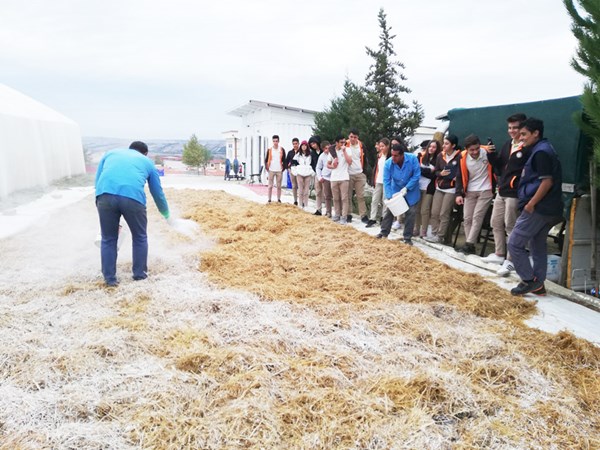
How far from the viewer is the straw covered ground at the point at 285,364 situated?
6.49 ft

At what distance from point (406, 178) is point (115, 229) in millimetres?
3666

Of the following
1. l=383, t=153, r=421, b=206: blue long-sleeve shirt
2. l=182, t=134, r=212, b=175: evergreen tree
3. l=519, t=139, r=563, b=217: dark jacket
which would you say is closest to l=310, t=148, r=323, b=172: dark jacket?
l=383, t=153, r=421, b=206: blue long-sleeve shirt

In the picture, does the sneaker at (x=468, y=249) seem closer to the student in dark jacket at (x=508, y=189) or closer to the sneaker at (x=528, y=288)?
the student in dark jacket at (x=508, y=189)

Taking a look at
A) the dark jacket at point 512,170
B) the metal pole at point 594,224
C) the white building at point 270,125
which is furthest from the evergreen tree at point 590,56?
the white building at point 270,125

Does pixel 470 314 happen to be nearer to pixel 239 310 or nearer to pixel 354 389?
pixel 354 389

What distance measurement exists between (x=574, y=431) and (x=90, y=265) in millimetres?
4288

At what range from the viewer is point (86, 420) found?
6.73ft

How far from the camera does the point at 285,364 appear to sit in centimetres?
247

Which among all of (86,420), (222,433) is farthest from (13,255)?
(222,433)

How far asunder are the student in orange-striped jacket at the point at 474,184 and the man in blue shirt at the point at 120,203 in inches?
142

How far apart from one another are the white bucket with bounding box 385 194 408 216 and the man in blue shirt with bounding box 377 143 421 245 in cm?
8

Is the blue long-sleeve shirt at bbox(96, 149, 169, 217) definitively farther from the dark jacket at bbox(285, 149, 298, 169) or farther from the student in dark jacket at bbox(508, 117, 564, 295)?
the dark jacket at bbox(285, 149, 298, 169)

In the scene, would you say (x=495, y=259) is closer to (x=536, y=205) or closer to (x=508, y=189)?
(x=508, y=189)

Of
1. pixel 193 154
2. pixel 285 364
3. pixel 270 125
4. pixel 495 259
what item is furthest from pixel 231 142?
pixel 285 364
